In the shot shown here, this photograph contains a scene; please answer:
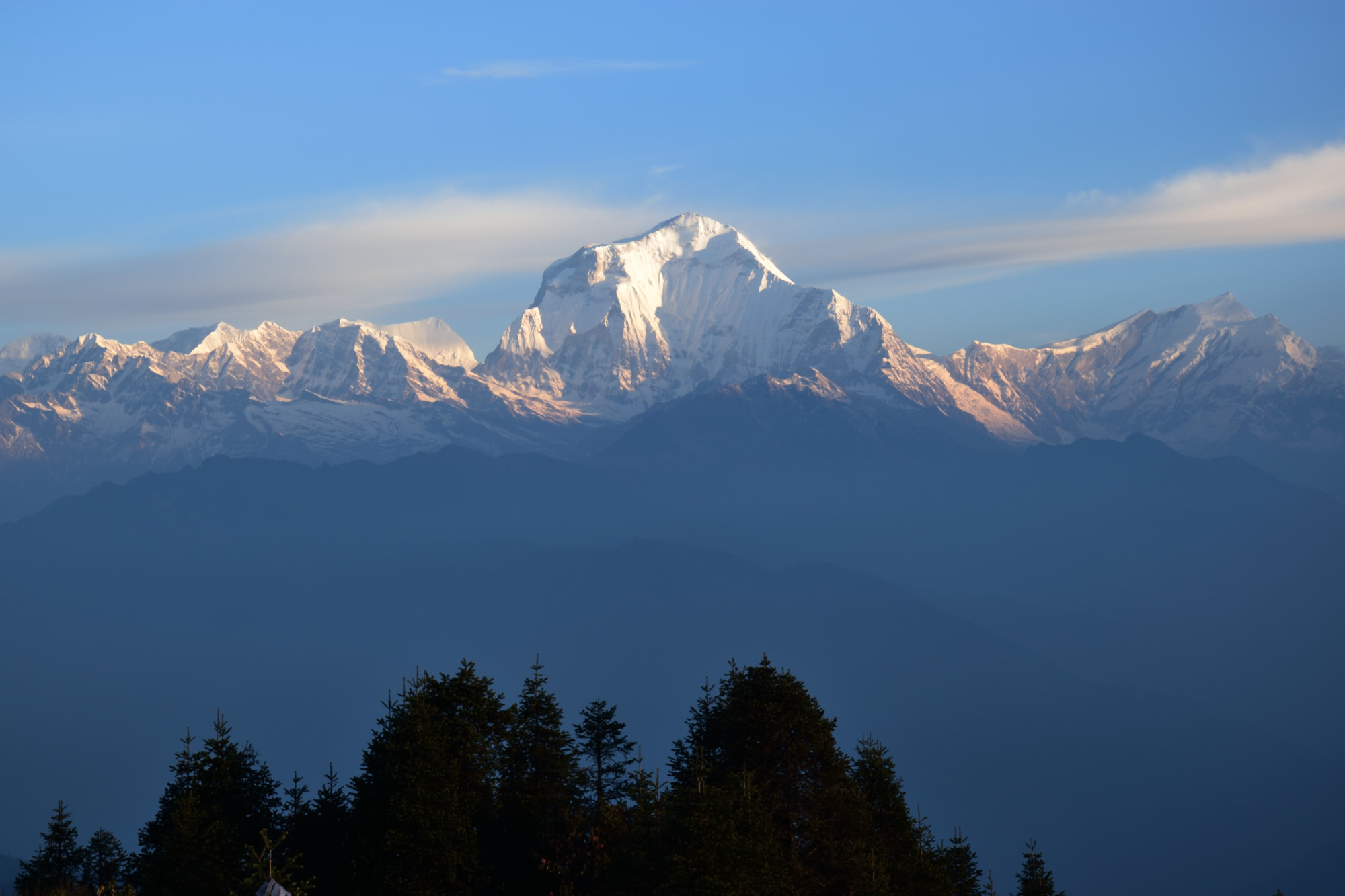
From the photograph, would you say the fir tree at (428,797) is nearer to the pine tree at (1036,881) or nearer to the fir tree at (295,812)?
the fir tree at (295,812)

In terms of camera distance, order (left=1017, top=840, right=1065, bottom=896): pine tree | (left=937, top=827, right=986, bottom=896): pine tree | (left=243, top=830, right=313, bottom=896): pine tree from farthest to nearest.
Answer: (left=1017, top=840, right=1065, bottom=896): pine tree < (left=937, top=827, right=986, bottom=896): pine tree < (left=243, top=830, right=313, bottom=896): pine tree

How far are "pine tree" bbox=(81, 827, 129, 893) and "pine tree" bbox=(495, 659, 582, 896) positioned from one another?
129ft

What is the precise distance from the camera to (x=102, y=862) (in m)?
99.6

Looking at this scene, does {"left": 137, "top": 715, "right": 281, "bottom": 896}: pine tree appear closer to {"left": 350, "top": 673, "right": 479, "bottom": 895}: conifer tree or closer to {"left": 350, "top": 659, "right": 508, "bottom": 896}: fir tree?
{"left": 350, "top": 659, "right": 508, "bottom": 896}: fir tree

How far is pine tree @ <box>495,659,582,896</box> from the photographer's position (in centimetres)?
6162

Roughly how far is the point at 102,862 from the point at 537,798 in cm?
5523

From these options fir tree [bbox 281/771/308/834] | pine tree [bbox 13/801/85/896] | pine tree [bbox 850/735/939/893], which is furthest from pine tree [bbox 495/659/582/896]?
pine tree [bbox 13/801/85/896]

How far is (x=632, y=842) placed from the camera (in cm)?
5494

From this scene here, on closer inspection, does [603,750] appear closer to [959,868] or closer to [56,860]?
[959,868]

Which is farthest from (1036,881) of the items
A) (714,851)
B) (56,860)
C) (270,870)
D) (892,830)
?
(56,860)

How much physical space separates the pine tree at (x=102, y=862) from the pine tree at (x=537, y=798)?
129 ft

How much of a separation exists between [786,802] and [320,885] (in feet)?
82.1

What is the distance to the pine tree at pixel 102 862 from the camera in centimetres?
9300

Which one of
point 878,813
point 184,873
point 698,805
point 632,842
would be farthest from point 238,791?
point 878,813
